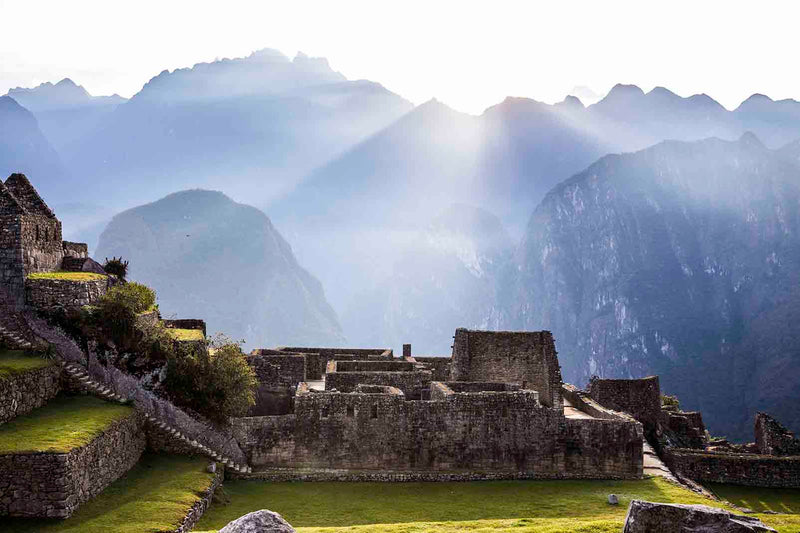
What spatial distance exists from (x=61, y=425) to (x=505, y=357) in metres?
22.6

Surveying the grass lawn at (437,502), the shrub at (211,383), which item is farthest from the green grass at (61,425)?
the grass lawn at (437,502)

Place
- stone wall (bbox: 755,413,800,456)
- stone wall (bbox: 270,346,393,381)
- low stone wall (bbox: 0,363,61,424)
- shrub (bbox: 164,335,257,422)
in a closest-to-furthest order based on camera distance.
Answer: low stone wall (bbox: 0,363,61,424), shrub (bbox: 164,335,257,422), stone wall (bbox: 270,346,393,381), stone wall (bbox: 755,413,800,456)

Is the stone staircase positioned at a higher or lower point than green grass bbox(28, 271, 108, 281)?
lower

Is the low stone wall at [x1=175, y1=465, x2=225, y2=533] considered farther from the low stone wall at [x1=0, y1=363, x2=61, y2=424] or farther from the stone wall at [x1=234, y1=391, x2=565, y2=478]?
the low stone wall at [x1=0, y1=363, x2=61, y2=424]

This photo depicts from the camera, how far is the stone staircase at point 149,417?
2520cm

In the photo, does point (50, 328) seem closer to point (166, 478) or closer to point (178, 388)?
point (178, 388)

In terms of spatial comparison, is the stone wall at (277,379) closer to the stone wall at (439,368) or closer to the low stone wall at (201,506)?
the stone wall at (439,368)

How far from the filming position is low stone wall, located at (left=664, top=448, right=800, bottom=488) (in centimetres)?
3700

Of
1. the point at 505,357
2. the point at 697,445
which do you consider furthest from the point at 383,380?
the point at 697,445

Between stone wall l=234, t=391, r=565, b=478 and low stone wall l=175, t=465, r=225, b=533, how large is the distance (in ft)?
10.0

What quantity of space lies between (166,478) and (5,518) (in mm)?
5582

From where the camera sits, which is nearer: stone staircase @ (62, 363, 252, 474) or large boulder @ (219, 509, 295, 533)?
large boulder @ (219, 509, 295, 533)

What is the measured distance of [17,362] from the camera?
23.2 meters

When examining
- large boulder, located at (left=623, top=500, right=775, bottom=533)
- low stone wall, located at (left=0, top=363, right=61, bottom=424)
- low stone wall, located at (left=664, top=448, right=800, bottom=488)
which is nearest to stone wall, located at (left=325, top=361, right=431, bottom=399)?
low stone wall, located at (left=0, top=363, right=61, bottom=424)
